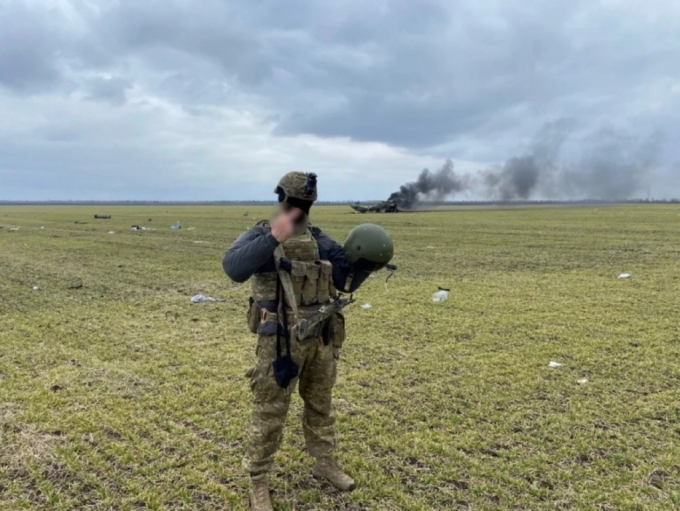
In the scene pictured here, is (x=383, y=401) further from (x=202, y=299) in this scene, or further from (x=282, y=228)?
(x=202, y=299)

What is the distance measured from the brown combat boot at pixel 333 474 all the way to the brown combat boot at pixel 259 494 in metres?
0.45

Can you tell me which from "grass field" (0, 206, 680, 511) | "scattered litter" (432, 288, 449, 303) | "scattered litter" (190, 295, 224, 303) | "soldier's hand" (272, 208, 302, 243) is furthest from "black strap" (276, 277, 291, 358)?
"scattered litter" (190, 295, 224, 303)

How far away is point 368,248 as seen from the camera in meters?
3.31

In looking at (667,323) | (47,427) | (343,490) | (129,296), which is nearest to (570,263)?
(667,323)

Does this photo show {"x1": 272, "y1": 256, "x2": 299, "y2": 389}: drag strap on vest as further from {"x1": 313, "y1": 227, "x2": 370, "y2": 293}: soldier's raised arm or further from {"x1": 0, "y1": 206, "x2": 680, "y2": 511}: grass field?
{"x1": 0, "y1": 206, "x2": 680, "y2": 511}: grass field

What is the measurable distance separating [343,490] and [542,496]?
1.37 m

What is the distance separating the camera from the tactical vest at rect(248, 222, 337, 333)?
3.17 m

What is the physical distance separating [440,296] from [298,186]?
6966 millimetres

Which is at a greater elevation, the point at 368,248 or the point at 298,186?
the point at 298,186

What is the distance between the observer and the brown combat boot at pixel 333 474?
11.7 feet

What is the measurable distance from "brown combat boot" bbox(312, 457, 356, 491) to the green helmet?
1464 mm

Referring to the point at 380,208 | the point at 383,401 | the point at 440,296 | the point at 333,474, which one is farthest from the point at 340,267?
the point at 380,208

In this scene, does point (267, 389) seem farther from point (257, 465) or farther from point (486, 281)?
point (486, 281)

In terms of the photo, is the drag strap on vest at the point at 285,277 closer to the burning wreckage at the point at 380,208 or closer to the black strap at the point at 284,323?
the black strap at the point at 284,323
